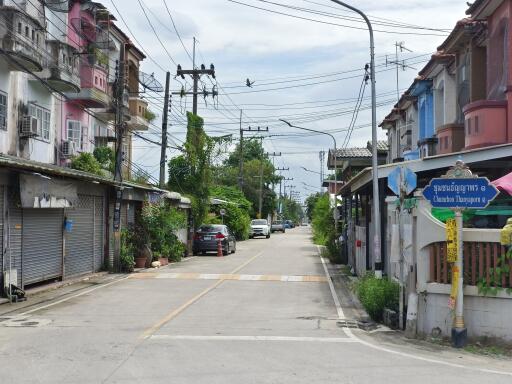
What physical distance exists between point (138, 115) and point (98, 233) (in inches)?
538

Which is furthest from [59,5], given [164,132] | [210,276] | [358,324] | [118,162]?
[358,324]

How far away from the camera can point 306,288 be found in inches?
708

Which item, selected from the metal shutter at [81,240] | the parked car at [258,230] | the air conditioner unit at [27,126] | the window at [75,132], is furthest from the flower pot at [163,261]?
the parked car at [258,230]

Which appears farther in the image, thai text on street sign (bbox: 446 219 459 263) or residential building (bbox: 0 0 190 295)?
residential building (bbox: 0 0 190 295)

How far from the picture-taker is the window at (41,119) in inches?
912

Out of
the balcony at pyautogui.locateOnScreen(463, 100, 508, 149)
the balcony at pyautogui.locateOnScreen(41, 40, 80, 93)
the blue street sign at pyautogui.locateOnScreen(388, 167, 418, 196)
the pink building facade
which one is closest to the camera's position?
the blue street sign at pyautogui.locateOnScreen(388, 167, 418, 196)

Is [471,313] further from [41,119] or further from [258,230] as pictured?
[258,230]

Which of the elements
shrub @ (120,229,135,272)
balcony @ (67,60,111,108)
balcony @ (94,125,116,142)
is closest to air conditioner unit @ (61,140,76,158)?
balcony @ (67,60,111,108)

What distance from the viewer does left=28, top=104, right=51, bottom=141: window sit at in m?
23.2

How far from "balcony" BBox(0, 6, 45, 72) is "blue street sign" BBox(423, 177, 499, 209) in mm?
13499

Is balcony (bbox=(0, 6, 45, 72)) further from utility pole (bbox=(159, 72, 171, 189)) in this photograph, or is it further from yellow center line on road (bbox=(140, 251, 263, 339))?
utility pole (bbox=(159, 72, 171, 189))

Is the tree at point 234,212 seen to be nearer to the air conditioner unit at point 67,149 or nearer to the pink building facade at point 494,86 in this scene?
the air conditioner unit at point 67,149

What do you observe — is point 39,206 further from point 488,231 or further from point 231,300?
point 488,231

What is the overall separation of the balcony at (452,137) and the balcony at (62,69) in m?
14.2
